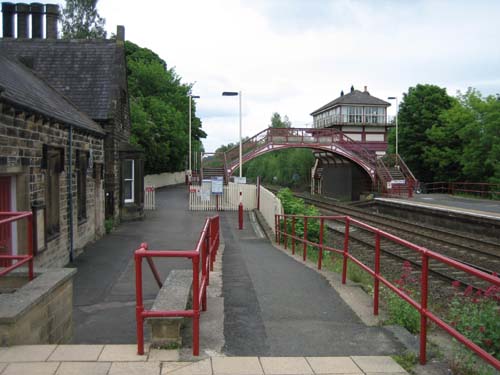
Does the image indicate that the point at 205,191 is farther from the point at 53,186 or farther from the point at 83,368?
the point at 83,368

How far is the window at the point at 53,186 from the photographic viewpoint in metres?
11.0

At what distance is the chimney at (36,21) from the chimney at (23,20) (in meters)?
0.22

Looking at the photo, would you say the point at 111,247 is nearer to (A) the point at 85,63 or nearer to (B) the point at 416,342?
(A) the point at 85,63

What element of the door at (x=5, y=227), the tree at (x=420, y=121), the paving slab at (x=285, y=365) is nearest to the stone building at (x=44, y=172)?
the door at (x=5, y=227)

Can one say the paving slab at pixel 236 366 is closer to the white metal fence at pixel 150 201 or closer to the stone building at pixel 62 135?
the stone building at pixel 62 135

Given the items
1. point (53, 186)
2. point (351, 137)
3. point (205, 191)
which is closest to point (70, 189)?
point (53, 186)

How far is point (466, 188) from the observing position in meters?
36.3

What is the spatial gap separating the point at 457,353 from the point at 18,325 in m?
3.98

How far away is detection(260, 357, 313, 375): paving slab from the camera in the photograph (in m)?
4.25

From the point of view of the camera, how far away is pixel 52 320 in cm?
572

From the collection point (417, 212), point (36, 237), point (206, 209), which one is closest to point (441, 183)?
point (417, 212)

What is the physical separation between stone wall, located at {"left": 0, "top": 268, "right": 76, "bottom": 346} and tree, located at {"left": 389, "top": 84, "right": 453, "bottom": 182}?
38.7m

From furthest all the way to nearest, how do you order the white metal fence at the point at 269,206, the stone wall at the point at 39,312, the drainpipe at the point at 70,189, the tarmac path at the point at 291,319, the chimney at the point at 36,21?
the chimney at the point at 36,21, the white metal fence at the point at 269,206, the drainpipe at the point at 70,189, the tarmac path at the point at 291,319, the stone wall at the point at 39,312

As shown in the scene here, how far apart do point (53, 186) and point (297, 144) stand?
95.1ft
